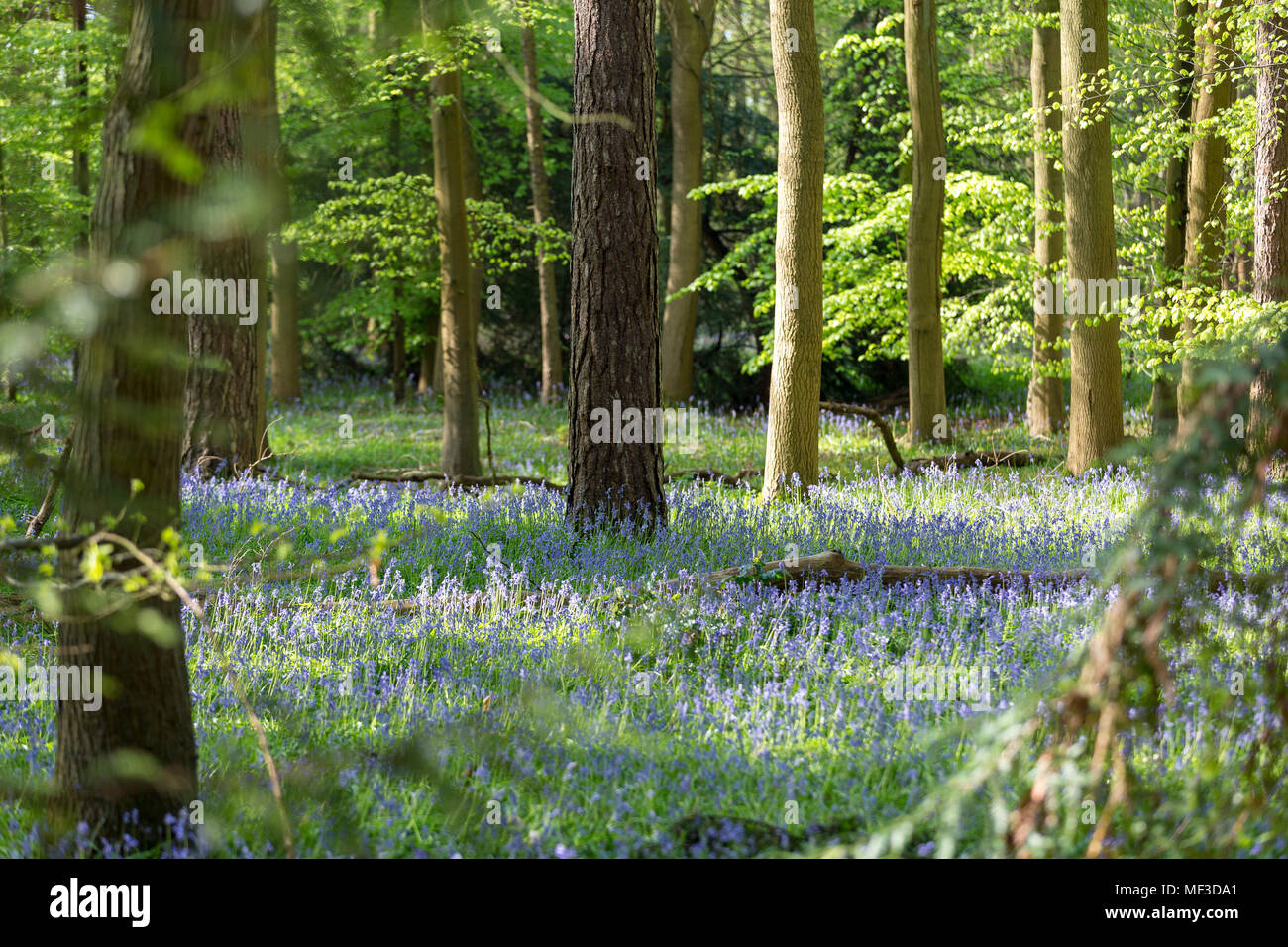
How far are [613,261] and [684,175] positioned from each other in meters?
13.3

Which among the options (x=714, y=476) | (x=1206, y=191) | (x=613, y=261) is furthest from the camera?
(x=1206, y=191)

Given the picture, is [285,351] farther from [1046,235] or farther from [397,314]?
[1046,235]

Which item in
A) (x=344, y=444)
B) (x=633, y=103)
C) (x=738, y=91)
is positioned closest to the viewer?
(x=633, y=103)

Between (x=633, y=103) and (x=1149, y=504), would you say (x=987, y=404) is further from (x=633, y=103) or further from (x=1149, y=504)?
(x=1149, y=504)

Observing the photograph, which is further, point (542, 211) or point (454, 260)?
point (542, 211)

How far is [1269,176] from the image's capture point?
984 cm

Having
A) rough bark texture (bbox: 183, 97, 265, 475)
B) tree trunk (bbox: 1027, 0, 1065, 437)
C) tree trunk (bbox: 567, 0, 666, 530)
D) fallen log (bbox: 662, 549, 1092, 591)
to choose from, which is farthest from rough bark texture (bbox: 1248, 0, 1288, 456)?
rough bark texture (bbox: 183, 97, 265, 475)

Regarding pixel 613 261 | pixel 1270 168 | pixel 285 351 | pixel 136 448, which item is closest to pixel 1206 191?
pixel 1270 168

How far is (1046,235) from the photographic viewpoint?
1627 centimetres

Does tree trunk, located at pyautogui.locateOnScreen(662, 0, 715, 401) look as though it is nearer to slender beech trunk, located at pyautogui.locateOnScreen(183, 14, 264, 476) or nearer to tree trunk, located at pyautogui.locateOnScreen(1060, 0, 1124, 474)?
tree trunk, located at pyautogui.locateOnScreen(1060, 0, 1124, 474)

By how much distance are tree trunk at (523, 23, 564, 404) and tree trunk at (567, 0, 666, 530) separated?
11.4 metres

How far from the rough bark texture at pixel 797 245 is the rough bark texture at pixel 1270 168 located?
3.98m
